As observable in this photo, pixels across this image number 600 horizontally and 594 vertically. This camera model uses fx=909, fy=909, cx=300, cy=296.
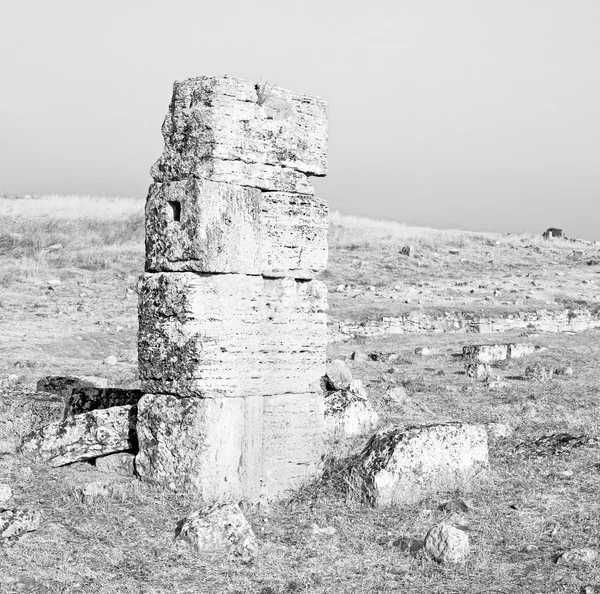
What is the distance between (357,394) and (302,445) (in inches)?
111

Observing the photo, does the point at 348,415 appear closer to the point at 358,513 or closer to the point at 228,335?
the point at 358,513

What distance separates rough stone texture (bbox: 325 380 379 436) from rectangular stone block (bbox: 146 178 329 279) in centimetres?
261

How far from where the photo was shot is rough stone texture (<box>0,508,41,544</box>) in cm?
696

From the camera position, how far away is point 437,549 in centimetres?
688

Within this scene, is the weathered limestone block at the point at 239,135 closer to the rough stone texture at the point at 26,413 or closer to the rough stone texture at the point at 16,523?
the rough stone texture at the point at 26,413

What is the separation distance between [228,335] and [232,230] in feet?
3.15

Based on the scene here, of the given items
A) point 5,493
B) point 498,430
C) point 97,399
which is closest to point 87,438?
point 5,493

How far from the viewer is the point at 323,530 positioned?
760cm

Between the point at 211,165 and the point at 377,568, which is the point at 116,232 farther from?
the point at 377,568

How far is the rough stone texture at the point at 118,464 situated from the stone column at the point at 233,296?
0.27 metres

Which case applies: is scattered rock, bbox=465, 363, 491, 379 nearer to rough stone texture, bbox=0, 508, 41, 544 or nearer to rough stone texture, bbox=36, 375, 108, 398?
rough stone texture, bbox=36, 375, 108, 398

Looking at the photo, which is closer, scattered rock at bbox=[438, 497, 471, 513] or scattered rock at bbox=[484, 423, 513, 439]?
scattered rock at bbox=[438, 497, 471, 513]

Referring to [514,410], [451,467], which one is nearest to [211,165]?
[451,467]

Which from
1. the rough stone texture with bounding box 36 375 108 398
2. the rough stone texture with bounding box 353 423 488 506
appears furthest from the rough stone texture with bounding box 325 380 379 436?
the rough stone texture with bounding box 36 375 108 398
